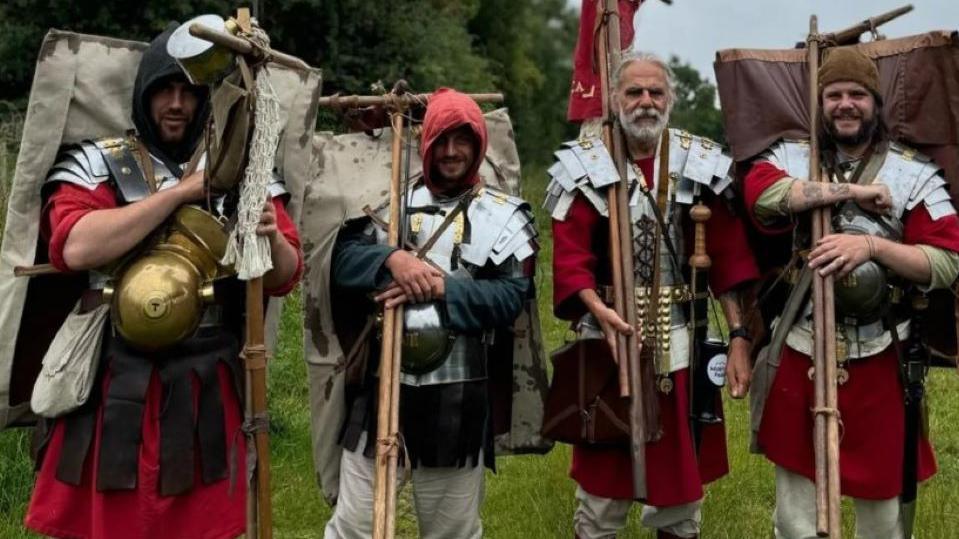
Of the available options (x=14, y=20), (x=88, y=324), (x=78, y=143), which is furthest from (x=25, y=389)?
(x=14, y=20)

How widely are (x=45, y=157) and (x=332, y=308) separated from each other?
3.45 feet

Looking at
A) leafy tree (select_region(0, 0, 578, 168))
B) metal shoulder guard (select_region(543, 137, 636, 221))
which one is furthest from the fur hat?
leafy tree (select_region(0, 0, 578, 168))

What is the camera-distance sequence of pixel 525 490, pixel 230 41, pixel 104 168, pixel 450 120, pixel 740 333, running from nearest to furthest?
pixel 230 41, pixel 104 168, pixel 450 120, pixel 740 333, pixel 525 490

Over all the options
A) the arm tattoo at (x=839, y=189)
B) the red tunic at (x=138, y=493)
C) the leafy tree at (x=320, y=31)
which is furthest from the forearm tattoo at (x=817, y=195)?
the leafy tree at (x=320, y=31)

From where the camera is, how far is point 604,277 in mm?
3832

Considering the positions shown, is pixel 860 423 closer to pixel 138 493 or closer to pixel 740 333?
pixel 740 333

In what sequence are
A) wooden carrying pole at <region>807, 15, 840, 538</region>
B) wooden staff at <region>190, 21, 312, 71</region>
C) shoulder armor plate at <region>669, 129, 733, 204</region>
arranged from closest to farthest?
wooden staff at <region>190, 21, 312, 71</region> → wooden carrying pole at <region>807, 15, 840, 538</region> → shoulder armor plate at <region>669, 129, 733, 204</region>

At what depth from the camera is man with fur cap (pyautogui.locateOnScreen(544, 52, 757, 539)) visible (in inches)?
147

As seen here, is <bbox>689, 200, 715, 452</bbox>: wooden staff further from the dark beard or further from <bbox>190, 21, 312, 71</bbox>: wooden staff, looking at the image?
<bbox>190, 21, 312, 71</bbox>: wooden staff

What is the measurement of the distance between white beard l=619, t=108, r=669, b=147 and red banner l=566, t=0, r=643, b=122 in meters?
1.01

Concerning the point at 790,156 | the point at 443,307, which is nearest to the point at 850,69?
the point at 790,156

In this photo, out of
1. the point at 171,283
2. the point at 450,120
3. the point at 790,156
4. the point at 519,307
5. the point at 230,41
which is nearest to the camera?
the point at 230,41

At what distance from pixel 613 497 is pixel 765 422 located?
1.86 feet

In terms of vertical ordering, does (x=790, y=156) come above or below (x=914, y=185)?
above
